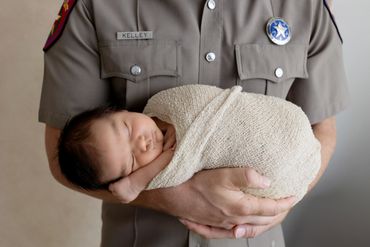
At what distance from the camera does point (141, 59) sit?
84 cm

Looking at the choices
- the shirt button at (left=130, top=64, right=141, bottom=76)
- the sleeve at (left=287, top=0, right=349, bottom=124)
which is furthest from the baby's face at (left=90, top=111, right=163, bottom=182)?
the sleeve at (left=287, top=0, right=349, bottom=124)

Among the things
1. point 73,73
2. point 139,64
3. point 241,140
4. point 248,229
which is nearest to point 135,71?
point 139,64

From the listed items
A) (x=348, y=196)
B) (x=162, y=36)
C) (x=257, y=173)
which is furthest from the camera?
(x=348, y=196)

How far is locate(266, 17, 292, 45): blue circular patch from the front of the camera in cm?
85

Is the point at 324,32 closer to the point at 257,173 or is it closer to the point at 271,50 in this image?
the point at 271,50

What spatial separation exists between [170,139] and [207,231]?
0.61 ft

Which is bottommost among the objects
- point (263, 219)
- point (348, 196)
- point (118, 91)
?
point (348, 196)

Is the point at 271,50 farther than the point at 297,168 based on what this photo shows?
Yes

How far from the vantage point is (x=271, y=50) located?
0.86m

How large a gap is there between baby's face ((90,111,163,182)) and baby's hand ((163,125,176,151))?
0.02m

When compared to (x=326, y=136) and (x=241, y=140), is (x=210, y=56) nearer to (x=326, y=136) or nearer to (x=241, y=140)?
(x=241, y=140)

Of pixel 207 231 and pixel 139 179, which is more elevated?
pixel 139 179

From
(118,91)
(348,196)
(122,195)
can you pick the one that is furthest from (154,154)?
(348,196)

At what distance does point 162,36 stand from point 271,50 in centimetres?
22
